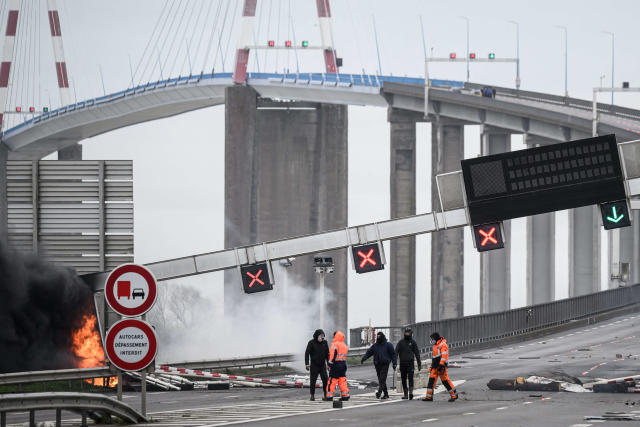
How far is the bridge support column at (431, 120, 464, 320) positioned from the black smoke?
257ft

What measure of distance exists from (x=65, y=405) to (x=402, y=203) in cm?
8842

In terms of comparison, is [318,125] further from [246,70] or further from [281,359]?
[281,359]

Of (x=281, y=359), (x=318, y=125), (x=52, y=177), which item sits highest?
(x=318, y=125)

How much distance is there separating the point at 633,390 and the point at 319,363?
657 centimetres

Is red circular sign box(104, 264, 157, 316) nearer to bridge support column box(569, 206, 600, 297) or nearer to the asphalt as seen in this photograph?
the asphalt

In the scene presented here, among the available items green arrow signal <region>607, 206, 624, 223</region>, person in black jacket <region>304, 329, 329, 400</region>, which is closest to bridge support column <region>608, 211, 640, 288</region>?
green arrow signal <region>607, 206, 624, 223</region>

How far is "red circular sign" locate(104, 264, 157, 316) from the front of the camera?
15.2 metres

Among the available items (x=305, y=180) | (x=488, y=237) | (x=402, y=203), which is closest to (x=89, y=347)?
(x=488, y=237)

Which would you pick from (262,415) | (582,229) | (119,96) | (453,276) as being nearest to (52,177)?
(262,415)

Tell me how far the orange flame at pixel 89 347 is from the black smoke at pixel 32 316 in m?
0.18

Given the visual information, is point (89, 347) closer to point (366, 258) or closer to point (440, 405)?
point (366, 258)

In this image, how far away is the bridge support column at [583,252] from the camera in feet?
310

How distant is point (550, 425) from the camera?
653 inches

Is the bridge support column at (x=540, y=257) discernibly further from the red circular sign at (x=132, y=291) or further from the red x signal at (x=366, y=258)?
the red circular sign at (x=132, y=291)
